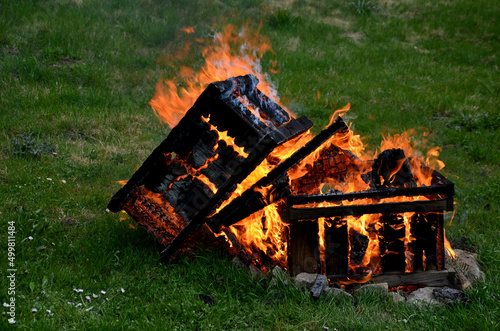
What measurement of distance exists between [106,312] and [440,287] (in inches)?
112

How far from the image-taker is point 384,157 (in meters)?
4.49

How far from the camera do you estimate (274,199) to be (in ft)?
13.5

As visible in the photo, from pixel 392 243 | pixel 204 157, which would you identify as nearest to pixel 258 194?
pixel 204 157

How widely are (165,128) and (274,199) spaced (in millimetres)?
4214

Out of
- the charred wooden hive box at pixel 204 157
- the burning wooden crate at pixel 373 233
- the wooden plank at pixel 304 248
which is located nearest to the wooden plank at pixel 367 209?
the burning wooden crate at pixel 373 233

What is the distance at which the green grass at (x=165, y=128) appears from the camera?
3.96m

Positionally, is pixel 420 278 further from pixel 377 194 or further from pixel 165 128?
pixel 165 128

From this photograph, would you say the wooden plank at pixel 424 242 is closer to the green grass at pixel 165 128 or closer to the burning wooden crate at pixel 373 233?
the burning wooden crate at pixel 373 233

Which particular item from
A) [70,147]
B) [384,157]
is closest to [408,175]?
[384,157]

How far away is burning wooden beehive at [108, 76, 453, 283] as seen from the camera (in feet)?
13.6

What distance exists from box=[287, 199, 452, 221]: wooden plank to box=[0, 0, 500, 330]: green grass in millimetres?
650

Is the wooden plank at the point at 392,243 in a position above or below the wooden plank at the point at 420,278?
above

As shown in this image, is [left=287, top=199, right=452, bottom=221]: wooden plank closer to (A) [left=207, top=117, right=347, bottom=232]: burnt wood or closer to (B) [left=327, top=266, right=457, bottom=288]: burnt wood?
(A) [left=207, top=117, right=347, bottom=232]: burnt wood

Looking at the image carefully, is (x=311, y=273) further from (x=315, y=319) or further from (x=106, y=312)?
(x=106, y=312)
